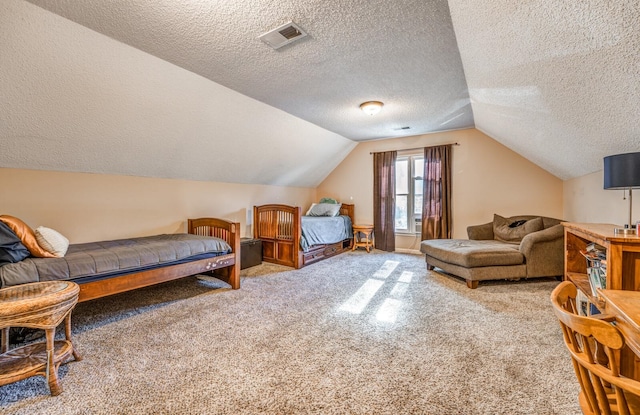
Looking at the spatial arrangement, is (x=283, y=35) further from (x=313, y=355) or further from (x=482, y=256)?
(x=482, y=256)

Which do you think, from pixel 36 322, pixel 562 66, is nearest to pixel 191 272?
pixel 36 322

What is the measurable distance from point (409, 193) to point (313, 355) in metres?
4.45

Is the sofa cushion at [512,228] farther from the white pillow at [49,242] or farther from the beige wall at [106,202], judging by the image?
the white pillow at [49,242]

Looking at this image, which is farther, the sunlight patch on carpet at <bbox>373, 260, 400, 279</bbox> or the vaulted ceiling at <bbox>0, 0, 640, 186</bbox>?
the sunlight patch on carpet at <bbox>373, 260, 400, 279</bbox>

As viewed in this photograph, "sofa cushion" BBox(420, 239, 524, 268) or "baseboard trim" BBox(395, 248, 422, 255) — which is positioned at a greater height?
"sofa cushion" BBox(420, 239, 524, 268)

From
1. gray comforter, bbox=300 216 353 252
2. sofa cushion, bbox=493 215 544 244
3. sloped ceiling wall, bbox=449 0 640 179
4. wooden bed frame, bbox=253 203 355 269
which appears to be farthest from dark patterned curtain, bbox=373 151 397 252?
sloped ceiling wall, bbox=449 0 640 179

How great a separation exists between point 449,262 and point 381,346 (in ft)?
7.08

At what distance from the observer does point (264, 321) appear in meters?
2.48

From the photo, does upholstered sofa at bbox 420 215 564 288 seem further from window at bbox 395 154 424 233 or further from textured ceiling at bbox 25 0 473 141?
window at bbox 395 154 424 233

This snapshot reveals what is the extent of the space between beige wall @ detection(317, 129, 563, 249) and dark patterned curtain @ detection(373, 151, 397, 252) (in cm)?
24

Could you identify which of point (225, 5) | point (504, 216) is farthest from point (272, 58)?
point (504, 216)

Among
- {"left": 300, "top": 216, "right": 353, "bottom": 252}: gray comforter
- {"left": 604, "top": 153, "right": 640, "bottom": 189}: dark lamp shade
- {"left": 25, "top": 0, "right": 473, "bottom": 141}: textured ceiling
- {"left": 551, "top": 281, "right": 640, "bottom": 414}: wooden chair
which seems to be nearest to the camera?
{"left": 551, "top": 281, "right": 640, "bottom": 414}: wooden chair

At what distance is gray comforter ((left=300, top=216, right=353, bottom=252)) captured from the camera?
179 inches

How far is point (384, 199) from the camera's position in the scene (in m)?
5.82
